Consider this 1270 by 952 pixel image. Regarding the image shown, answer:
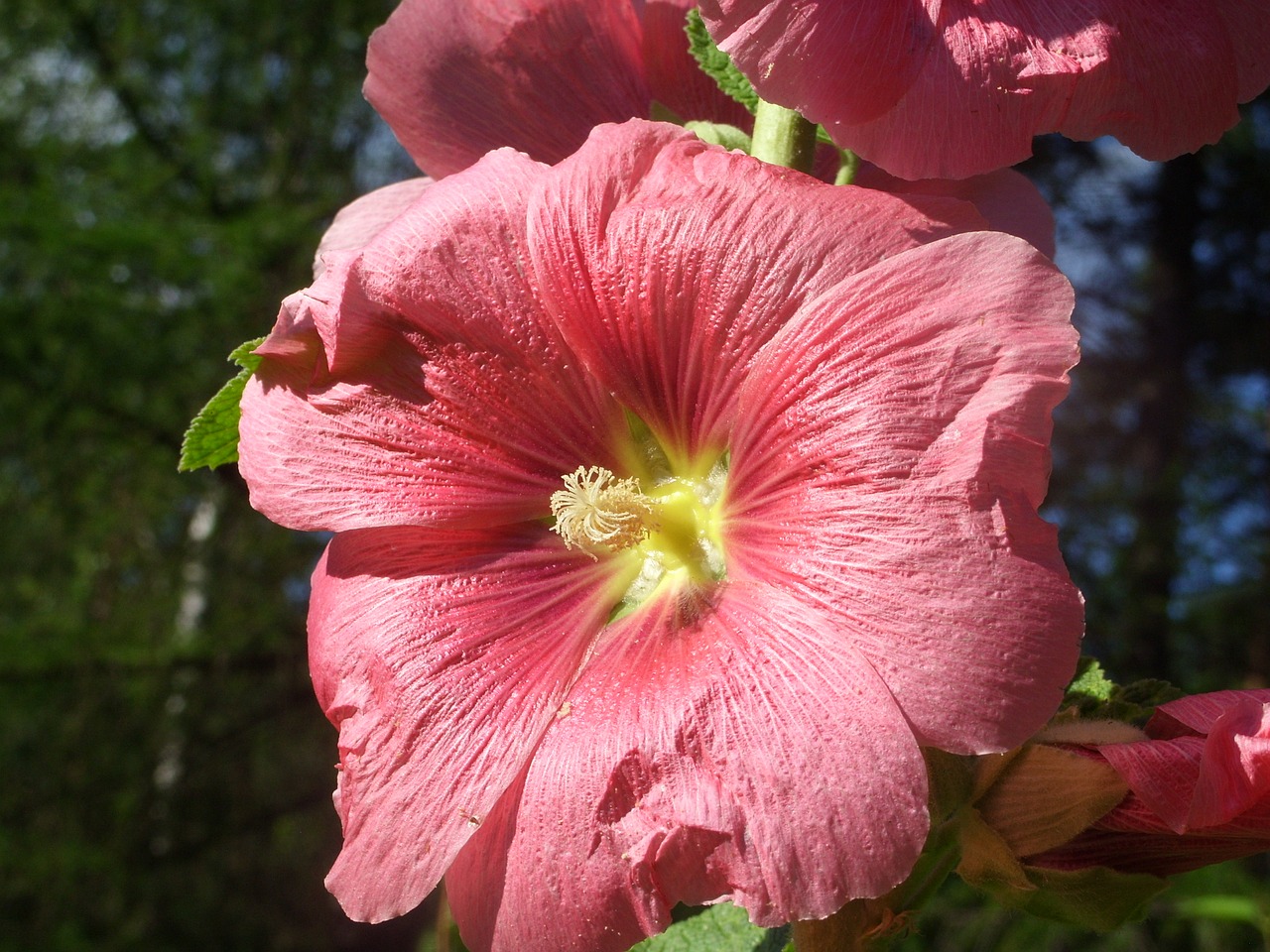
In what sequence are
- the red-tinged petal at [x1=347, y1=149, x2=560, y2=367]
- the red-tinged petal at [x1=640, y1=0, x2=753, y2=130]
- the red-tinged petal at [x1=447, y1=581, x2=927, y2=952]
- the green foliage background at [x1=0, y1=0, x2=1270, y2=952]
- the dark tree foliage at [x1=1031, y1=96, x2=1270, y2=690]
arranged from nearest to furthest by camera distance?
the red-tinged petal at [x1=447, y1=581, x2=927, y2=952], the red-tinged petal at [x1=347, y1=149, x2=560, y2=367], the red-tinged petal at [x1=640, y1=0, x2=753, y2=130], the green foliage background at [x1=0, y1=0, x2=1270, y2=952], the dark tree foliage at [x1=1031, y1=96, x2=1270, y2=690]

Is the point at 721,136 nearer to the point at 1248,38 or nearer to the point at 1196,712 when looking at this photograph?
the point at 1248,38

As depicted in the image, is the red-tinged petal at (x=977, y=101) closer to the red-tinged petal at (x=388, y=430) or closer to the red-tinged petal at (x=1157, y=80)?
the red-tinged petal at (x=1157, y=80)

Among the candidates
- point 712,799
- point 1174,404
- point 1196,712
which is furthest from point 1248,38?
point 1174,404

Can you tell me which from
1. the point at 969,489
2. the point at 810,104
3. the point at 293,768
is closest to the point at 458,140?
the point at 810,104

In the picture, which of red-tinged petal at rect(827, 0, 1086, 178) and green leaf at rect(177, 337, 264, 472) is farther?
green leaf at rect(177, 337, 264, 472)

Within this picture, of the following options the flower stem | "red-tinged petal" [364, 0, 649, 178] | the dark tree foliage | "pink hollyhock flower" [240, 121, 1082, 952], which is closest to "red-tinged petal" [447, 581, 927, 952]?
"pink hollyhock flower" [240, 121, 1082, 952]

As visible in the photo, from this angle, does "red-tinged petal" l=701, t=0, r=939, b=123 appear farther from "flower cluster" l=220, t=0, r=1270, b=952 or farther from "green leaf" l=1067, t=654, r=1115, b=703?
"green leaf" l=1067, t=654, r=1115, b=703

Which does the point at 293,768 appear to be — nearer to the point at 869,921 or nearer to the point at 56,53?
the point at 56,53
